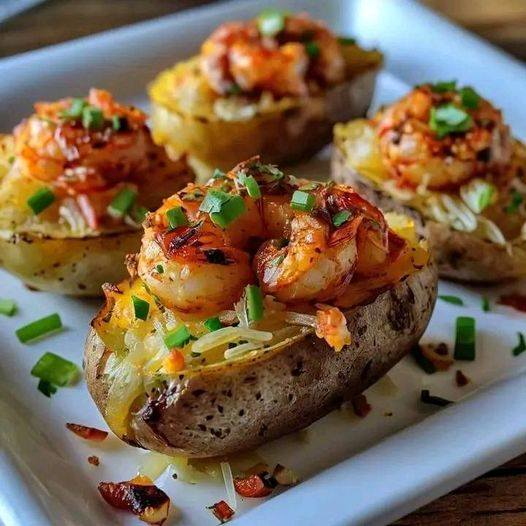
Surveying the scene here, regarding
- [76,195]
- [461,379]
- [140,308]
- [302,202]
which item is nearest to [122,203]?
[76,195]

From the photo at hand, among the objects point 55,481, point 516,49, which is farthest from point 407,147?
point 516,49

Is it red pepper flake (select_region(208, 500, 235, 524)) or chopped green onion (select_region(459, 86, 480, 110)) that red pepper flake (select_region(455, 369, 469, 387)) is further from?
chopped green onion (select_region(459, 86, 480, 110))

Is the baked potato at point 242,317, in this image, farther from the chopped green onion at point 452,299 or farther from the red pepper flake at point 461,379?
the chopped green onion at point 452,299

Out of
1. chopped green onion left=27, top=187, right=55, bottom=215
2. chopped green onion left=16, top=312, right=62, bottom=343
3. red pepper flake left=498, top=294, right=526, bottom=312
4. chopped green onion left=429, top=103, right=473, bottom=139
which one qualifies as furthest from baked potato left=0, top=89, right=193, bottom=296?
red pepper flake left=498, top=294, right=526, bottom=312

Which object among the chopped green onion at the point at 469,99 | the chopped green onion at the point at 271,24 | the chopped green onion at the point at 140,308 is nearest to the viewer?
the chopped green onion at the point at 140,308

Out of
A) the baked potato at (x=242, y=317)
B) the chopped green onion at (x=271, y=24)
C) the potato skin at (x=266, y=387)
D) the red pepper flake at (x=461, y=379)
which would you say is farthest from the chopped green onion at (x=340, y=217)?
the chopped green onion at (x=271, y=24)

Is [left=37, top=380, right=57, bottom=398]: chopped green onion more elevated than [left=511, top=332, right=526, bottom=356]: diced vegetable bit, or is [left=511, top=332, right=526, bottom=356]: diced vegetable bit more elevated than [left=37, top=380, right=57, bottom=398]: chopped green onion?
[left=37, top=380, right=57, bottom=398]: chopped green onion

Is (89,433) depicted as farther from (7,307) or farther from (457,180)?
(457,180)
